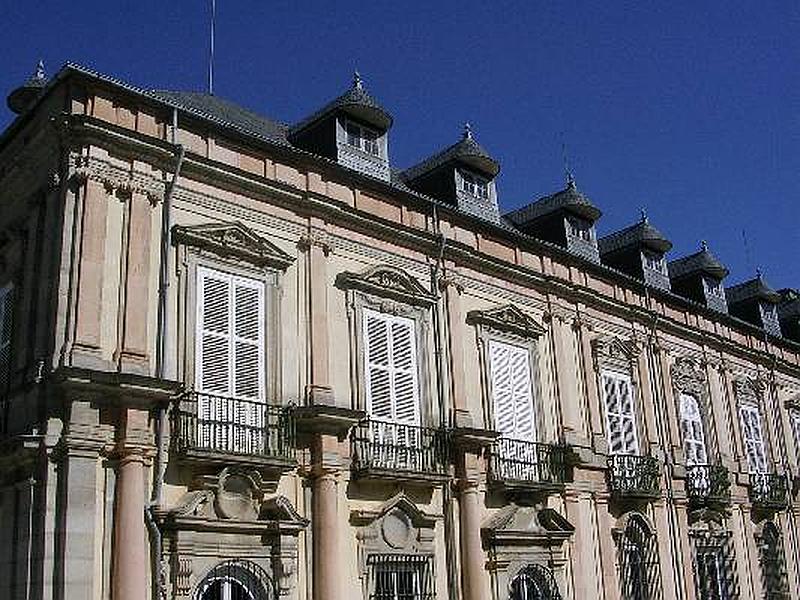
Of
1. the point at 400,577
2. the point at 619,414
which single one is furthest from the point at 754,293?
the point at 400,577

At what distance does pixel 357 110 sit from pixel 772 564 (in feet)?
51.3

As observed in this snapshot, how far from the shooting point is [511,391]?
17.6 m

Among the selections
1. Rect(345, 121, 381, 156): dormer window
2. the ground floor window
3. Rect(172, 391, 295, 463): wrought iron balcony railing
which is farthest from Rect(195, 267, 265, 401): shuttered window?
Rect(345, 121, 381, 156): dormer window

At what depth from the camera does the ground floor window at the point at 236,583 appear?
40.1 ft

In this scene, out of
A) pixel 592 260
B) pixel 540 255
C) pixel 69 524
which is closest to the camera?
pixel 69 524

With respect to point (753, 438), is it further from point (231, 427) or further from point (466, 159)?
point (231, 427)

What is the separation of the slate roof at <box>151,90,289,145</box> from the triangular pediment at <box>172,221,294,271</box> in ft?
6.57

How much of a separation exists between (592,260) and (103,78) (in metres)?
11.9

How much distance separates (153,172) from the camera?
44.1ft

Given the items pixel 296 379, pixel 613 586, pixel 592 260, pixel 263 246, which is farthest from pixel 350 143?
pixel 613 586

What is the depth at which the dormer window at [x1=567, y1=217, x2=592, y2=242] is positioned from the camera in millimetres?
21219

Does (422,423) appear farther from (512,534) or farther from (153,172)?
(153,172)

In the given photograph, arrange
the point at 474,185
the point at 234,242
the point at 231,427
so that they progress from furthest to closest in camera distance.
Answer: the point at 474,185, the point at 234,242, the point at 231,427

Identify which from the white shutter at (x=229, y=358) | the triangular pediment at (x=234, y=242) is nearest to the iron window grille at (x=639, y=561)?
the white shutter at (x=229, y=358)
